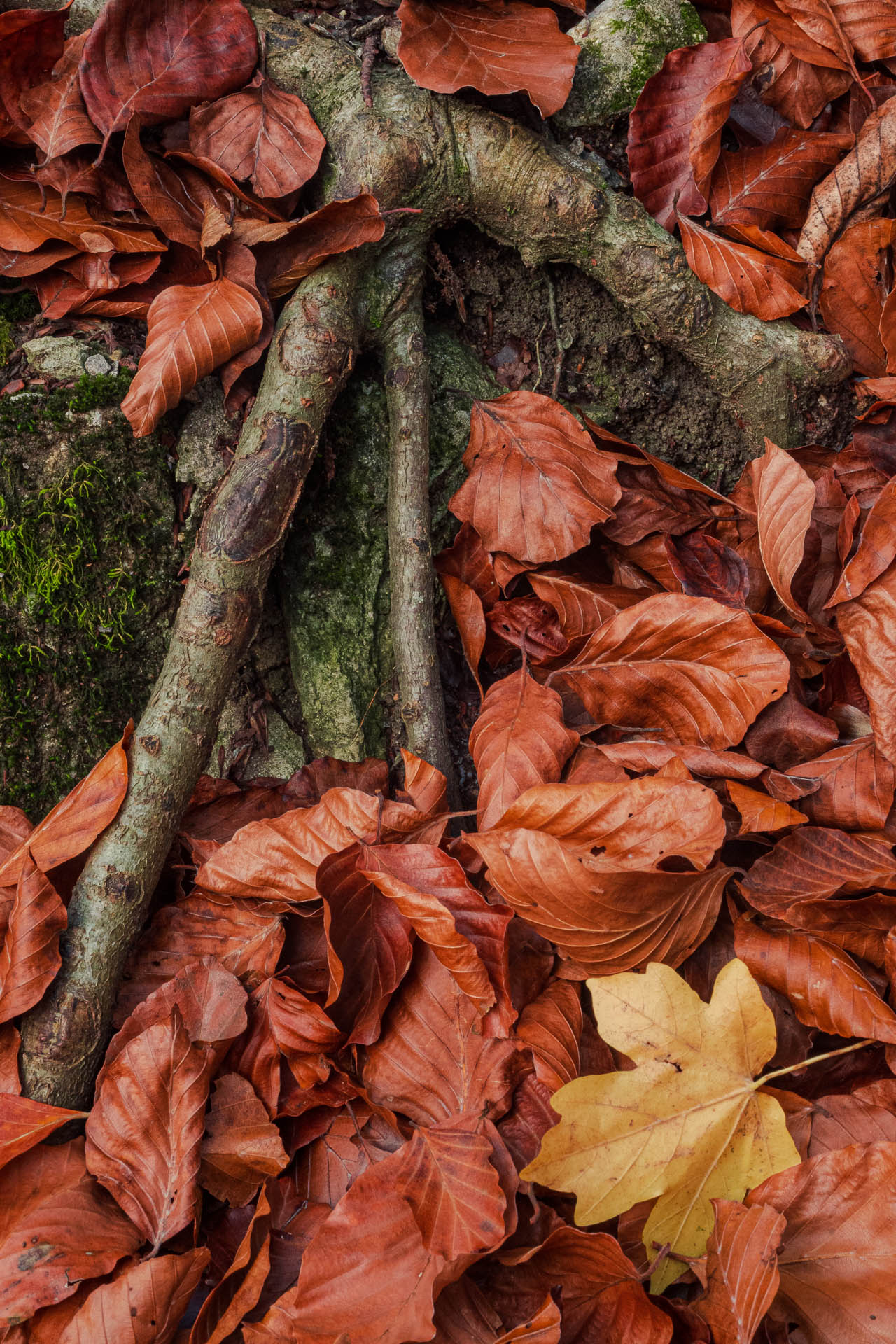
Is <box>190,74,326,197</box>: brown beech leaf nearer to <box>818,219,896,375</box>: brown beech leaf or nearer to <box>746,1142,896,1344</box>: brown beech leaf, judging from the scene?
<box>818,219,896,375</box>: brown beech leaf

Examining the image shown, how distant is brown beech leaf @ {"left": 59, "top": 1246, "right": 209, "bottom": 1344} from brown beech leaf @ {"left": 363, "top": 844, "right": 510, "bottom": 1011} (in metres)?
0.60

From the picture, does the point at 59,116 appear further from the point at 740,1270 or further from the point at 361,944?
the point at 740,1270

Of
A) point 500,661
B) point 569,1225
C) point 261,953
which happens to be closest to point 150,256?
point 500,661

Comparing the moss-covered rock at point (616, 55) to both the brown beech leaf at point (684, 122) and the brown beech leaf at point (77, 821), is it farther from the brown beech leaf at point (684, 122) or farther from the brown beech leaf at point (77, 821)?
the brown beech leaf at point (77, 821)

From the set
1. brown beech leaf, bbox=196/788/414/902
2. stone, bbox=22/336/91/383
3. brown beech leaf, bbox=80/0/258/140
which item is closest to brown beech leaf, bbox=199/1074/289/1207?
brown beech leaf, bbox=196/788/414/902

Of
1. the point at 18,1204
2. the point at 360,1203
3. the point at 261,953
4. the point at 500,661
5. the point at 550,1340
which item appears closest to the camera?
the point at 550,1340

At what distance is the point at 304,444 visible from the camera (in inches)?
70.6

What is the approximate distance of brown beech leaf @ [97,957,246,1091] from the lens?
4.83 ft

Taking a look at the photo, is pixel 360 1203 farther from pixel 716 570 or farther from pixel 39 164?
pixel 39 164

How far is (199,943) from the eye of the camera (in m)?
1.68

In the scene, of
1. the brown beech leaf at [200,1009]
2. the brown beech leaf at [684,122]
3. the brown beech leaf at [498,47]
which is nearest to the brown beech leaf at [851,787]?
the brown beech leaf at [200,1009]

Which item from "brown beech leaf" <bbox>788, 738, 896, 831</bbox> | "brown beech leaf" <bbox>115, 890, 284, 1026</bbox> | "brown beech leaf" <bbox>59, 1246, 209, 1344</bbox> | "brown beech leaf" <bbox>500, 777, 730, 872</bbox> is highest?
"brown beech leaf" <bbox>500, 777, 730, 872</bbox>

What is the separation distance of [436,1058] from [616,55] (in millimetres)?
2267

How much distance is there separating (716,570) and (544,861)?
85 centimetres
